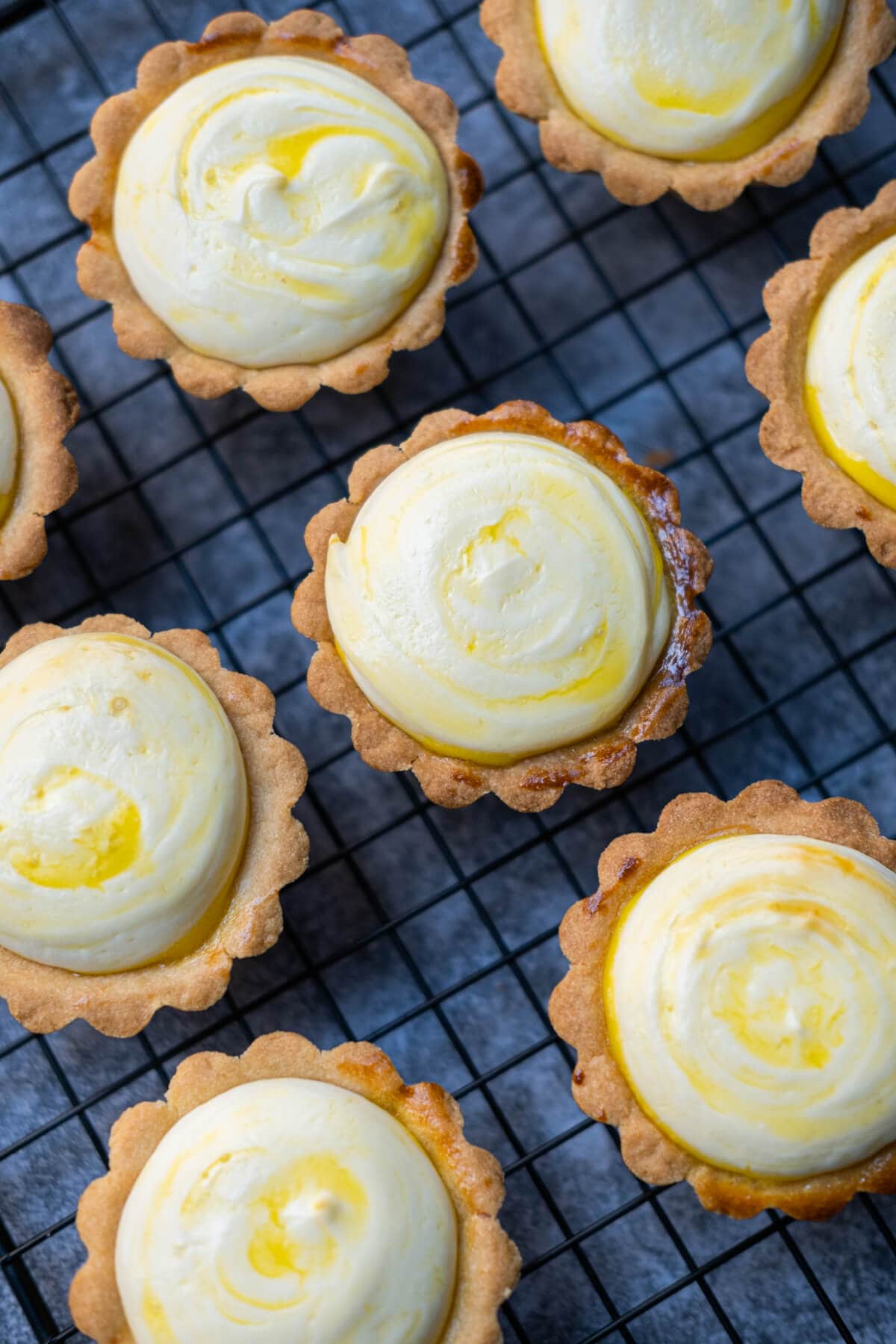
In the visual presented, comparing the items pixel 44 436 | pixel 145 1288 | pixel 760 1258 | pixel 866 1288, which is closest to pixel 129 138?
pixel 44 436

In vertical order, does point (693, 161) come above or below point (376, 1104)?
above

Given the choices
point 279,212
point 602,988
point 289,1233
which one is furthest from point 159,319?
point 289,1233

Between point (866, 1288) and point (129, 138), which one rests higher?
point (129, 138)

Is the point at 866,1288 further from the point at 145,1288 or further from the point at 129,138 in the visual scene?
the point at 129,138

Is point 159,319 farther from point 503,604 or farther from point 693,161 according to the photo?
point 693,161

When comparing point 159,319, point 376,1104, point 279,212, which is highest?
point 279,212

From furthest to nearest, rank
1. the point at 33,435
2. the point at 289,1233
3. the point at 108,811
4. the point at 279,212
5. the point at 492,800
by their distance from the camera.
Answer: the point at 492,800 → the point at 33,435 → the point at 279,212 → the point at 108,811 → the point at 289,1233

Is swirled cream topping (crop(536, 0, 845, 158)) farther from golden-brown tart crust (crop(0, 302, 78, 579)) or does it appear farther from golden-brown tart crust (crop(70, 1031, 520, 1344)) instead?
golden-brown tart crust (crop(70, 1031, 520, 1344))
